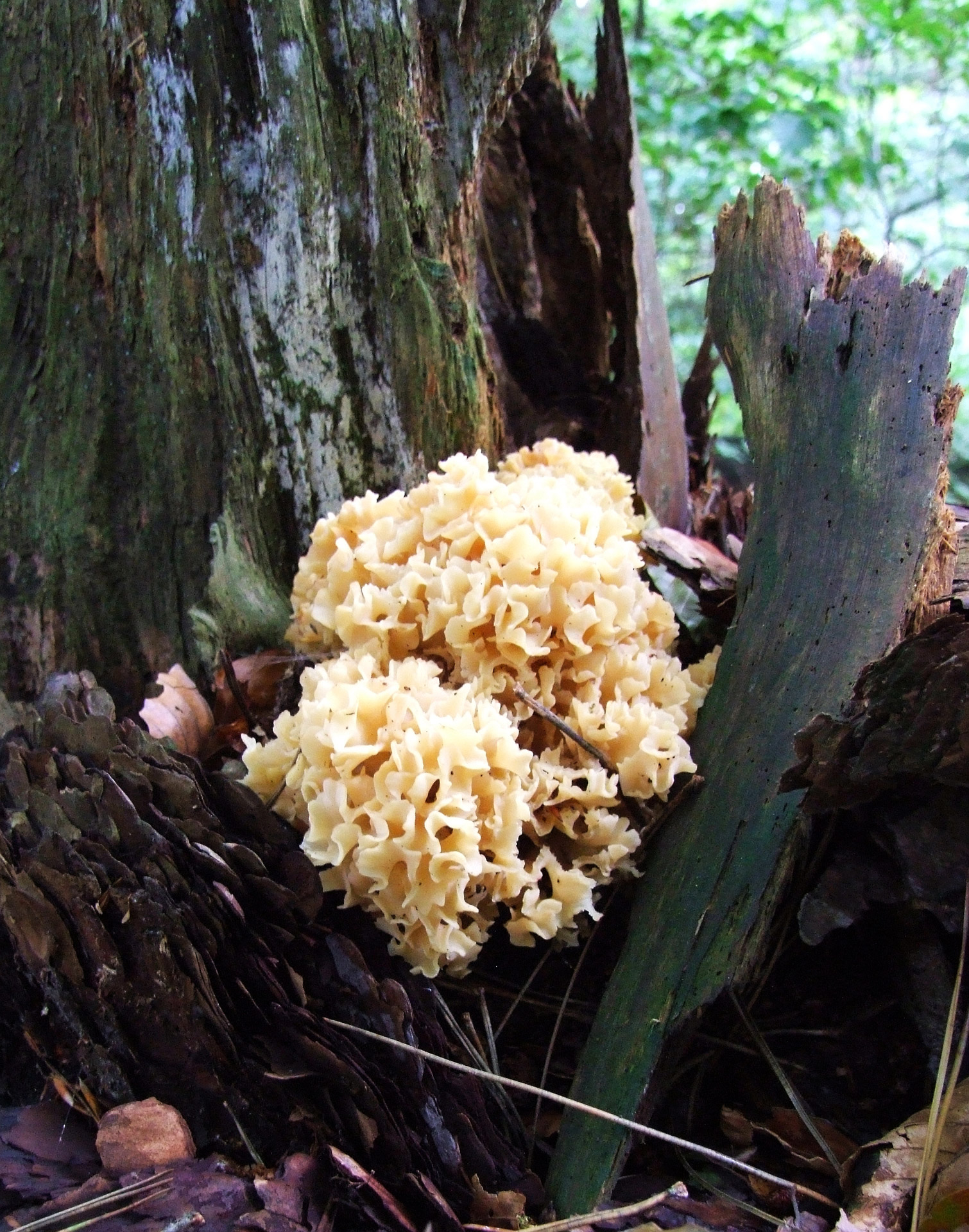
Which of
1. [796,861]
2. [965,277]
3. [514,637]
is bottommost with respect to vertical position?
[796,861]

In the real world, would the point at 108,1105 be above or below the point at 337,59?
below

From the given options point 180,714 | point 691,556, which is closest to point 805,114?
point 691,556

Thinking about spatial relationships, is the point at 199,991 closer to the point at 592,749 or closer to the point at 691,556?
the point at 592,749

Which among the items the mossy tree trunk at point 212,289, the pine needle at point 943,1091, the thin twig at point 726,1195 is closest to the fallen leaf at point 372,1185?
the thin twig at point 726,1195

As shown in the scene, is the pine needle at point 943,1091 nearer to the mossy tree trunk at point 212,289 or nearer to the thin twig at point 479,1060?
the thin twig at point 479,1060

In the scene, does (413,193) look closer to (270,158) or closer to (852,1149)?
(270,158)

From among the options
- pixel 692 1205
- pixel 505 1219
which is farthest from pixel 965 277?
pixel 505 1219

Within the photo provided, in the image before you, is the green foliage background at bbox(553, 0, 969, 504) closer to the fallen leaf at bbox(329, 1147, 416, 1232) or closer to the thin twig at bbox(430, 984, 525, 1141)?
the thin twig at bbox(430, 984, 525, 1141)
